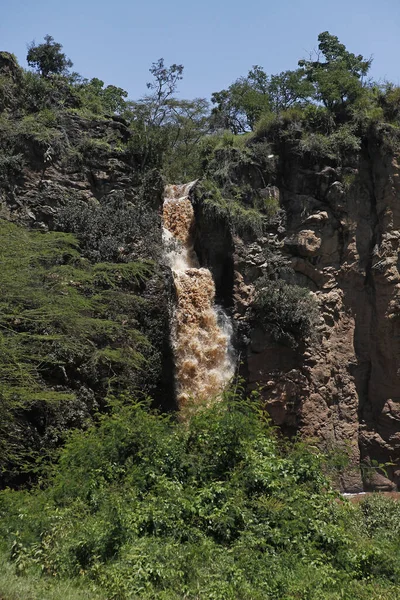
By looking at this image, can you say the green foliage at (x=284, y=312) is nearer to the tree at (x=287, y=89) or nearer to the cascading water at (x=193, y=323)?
the cascading water at (x=193, y=323)

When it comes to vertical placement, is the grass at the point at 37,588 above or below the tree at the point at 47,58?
below

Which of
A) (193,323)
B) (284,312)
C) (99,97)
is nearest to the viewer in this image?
(193,323)

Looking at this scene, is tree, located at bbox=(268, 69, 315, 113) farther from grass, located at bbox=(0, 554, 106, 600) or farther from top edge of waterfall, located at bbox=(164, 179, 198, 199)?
grass, located at bbox=(0, 554, 106, 600)

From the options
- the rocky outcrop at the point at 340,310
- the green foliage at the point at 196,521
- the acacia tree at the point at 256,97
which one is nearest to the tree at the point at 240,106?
the acacia tree at the point at 256,97

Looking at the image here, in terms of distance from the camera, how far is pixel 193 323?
21000 millimetres

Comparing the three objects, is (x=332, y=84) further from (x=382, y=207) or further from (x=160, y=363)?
(x=160, y=363)

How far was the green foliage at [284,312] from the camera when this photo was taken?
70.6 feet

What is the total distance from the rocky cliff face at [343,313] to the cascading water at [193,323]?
0.79 m

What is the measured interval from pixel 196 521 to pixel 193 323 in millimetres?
10447

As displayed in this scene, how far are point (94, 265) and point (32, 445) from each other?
484 centimetres

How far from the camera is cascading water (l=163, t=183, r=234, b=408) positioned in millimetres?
20281

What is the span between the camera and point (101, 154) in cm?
2247

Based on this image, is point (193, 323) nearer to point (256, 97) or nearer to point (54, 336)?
point (54, 336)

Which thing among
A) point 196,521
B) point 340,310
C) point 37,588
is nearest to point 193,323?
point 340,310
